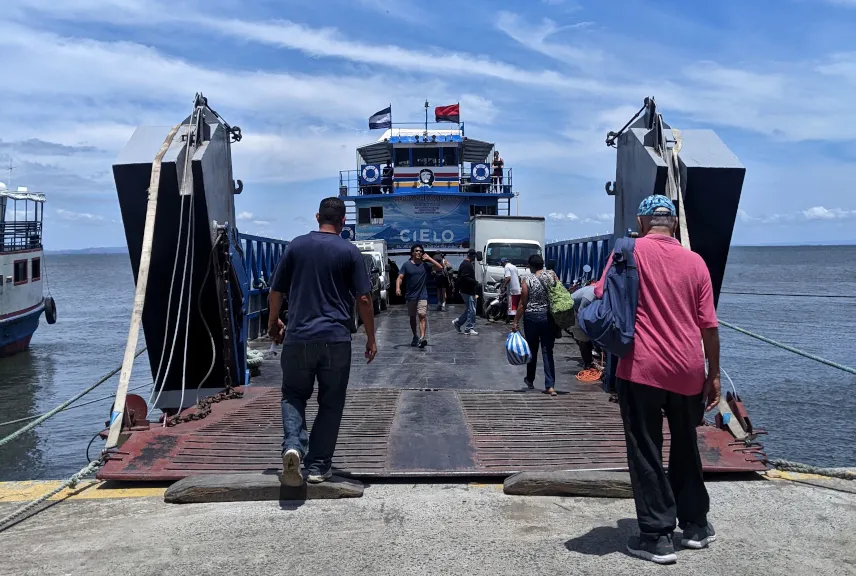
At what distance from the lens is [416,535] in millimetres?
4168

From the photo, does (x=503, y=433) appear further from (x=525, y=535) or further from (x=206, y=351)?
(x=206, y=351)

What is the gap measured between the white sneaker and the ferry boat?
70.6 ft

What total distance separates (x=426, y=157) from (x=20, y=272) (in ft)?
45.6

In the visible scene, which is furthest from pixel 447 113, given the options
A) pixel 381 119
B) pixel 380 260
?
pixel 380 260

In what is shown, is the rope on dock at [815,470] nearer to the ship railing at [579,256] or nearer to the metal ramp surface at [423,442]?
the metal ramp surface at [423,442]

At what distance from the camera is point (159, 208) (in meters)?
7.03

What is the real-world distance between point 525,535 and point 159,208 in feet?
15.1

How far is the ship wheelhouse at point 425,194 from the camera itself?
→ 27.0 m

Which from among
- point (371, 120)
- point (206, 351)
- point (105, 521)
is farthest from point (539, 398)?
point (371, 120)

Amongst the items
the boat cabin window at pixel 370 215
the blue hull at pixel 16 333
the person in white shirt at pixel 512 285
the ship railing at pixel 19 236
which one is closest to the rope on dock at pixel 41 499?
the person in white shirt at pixel 512 285

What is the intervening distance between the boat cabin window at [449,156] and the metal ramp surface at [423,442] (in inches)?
826

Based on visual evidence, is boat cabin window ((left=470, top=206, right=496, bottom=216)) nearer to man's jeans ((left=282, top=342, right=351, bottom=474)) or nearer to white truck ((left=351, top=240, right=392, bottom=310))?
white truck ((left=351, top=240, right=392, bottom=310))

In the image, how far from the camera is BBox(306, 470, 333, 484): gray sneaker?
15.9ft

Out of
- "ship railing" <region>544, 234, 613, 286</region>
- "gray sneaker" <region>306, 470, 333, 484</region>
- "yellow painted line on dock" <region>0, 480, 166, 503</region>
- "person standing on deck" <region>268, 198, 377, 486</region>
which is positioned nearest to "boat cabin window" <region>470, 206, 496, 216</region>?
"ship railing" <region>544, 234, 613, 286</region>
